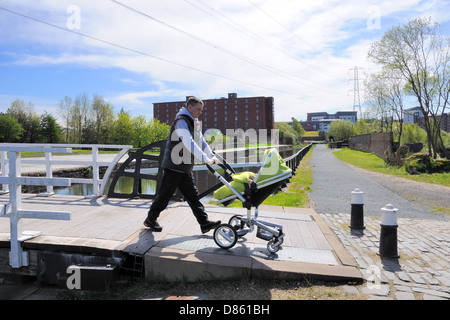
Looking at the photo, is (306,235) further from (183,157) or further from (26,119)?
(26,119)

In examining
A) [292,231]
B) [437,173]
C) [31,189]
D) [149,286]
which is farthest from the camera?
[437,173]

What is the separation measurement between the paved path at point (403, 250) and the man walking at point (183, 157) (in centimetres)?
208

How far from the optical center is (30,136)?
176ft

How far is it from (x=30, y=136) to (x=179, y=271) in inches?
2328

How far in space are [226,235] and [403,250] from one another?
265cm

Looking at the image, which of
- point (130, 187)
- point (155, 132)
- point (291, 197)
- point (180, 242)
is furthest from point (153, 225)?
point (155, 132)

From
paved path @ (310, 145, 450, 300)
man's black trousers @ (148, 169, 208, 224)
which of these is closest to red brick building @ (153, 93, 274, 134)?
paved path @ (310, 145, 450, 300)

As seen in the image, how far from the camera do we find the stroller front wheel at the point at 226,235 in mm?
4180

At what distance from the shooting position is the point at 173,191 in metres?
4.62

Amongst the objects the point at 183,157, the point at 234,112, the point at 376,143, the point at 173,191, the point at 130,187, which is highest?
the point at 234,112
